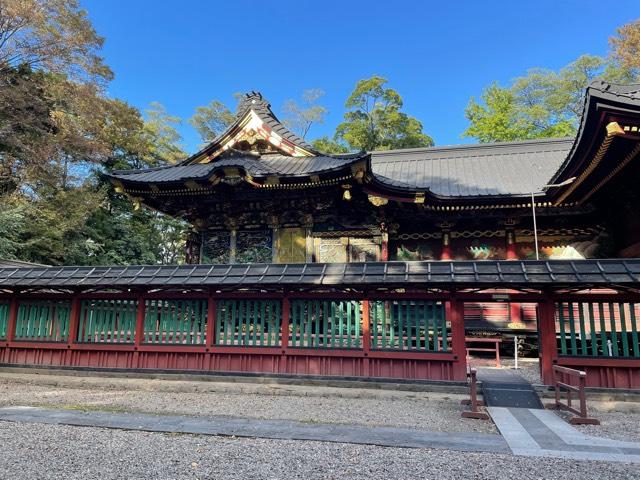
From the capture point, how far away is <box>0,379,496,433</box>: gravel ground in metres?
5.93

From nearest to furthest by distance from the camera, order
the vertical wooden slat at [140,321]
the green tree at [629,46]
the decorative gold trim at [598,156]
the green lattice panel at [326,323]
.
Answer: the decorative gold trim at [598,156] < the green lattice panel at [326,323] < the vertical wooden slat at [140,321] < the green tree at [629,46]

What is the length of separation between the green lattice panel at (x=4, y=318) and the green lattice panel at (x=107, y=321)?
204 cm

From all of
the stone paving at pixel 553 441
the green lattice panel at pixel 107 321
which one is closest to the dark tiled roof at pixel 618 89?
the stone paving at pixel 553 441

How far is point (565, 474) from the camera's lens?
3.84m

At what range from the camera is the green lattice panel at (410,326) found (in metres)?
7.60

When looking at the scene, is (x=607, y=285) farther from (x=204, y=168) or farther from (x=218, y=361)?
(x=204, y=168)

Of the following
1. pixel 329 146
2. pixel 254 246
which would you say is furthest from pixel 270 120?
pixel 329 146

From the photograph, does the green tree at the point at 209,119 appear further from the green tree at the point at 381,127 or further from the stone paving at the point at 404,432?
the stone paving at the point at 404,432

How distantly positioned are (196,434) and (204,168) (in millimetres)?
9346

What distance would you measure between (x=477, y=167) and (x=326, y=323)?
33.1 ft

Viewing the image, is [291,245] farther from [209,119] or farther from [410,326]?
[209,119]

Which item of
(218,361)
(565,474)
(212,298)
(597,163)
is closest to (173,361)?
(218,361)

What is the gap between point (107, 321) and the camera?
898cm

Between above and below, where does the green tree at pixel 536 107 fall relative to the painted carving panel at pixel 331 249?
above
